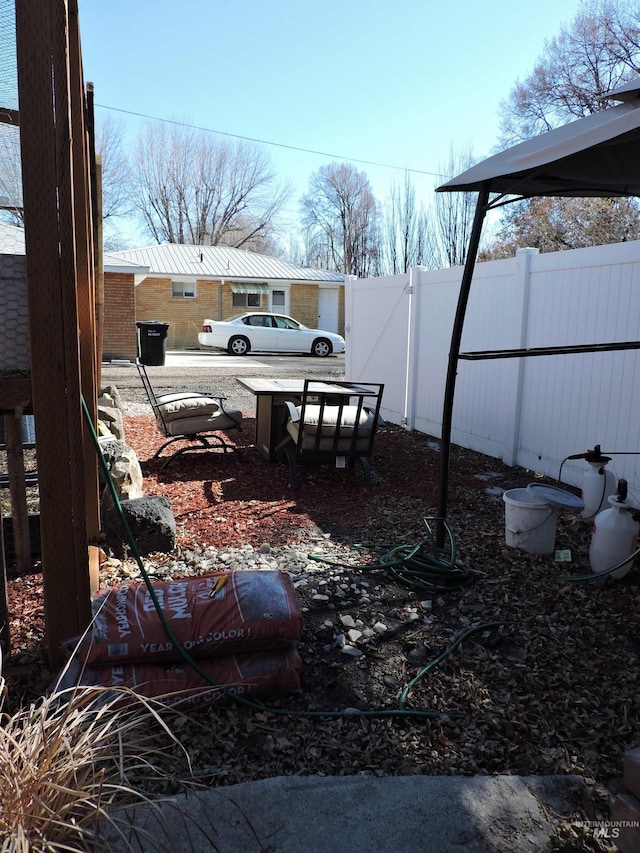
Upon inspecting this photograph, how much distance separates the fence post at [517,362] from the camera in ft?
21.1

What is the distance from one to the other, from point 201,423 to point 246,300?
20824mm

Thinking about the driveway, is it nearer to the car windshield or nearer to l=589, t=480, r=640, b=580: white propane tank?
the car windshield

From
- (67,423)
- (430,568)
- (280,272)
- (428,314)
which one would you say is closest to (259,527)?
(430,568)

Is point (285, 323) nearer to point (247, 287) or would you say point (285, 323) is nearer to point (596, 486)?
point (247, 287)

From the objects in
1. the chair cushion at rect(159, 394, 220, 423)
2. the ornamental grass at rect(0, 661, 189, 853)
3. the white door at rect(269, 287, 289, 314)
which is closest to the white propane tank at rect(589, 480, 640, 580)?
the ornamental grass at rect(0, 661, 189, 853)

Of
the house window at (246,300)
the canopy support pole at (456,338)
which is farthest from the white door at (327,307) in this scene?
the canopy support pole at (456,338)

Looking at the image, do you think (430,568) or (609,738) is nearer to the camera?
(609,738)

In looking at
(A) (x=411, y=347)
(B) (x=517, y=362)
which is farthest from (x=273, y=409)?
(A) (x=411, y=347)

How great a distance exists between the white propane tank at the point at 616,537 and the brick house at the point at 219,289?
21.0 m

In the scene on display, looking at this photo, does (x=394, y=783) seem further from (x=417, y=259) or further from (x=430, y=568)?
(x=417, y=259)

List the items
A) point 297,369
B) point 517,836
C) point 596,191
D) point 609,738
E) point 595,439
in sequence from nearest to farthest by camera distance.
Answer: point 517,836 < point 609,738 < point 596,191 < point 595,439 < point 297,369

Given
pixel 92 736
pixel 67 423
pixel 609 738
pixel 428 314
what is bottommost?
pixel 609 738

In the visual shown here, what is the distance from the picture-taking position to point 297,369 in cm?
1662

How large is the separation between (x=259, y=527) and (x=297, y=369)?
12039mm
